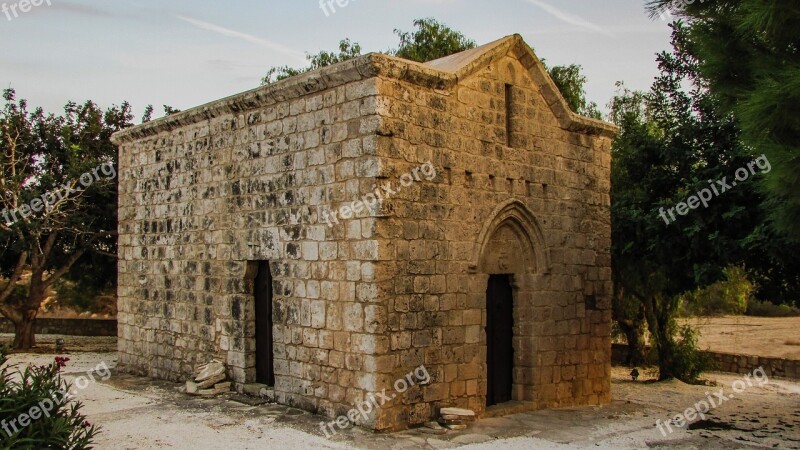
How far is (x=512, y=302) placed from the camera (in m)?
9.00

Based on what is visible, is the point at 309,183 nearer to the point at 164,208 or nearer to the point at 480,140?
the point at 480,140

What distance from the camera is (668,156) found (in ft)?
36.0

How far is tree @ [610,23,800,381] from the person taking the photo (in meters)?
9.39

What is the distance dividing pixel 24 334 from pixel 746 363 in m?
16.6

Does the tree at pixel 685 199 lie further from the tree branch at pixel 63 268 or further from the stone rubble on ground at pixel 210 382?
the tree branch at pixel 63 268

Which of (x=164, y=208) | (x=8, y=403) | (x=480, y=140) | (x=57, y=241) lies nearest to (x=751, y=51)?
(x=480, y=140)

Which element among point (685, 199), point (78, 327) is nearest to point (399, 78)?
point (685, 199)

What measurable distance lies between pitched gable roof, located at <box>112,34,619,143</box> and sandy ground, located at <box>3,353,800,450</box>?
3783 mm

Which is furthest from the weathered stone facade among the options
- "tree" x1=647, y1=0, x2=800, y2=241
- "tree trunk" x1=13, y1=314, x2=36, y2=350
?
"tree trunk" x1=13, y1=314, x2=36, y2=350

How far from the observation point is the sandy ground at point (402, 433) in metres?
6.78

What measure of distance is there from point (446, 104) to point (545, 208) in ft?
7.45

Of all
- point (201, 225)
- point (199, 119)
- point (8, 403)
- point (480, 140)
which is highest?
point (199, 119)

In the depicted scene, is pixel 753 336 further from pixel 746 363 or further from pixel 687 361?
pixel 687 361

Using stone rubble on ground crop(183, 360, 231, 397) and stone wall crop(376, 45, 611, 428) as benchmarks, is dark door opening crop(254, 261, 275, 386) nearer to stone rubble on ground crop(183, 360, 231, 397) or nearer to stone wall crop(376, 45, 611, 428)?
stone rubble on ground crop(183, 360, 231, 397)
